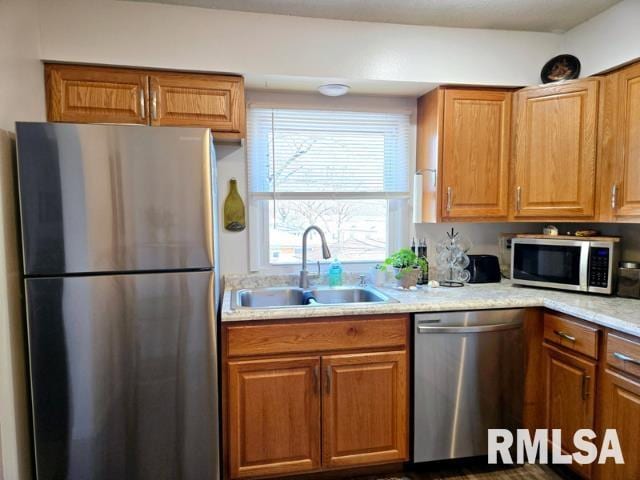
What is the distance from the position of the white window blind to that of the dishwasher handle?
1.00 meters

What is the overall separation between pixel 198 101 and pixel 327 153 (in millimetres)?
875

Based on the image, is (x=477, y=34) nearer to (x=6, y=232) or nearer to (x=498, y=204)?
(x=498, y=204)

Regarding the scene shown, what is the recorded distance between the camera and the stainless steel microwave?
2.07 metres

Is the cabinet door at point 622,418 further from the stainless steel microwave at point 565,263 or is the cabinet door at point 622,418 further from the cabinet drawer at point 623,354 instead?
the stainless steel microwave at point 565,263

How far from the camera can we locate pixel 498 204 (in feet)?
7.80

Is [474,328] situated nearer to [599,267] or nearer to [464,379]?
[464,379]

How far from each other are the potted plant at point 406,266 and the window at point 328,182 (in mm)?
281

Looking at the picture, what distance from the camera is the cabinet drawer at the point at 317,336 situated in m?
1.83

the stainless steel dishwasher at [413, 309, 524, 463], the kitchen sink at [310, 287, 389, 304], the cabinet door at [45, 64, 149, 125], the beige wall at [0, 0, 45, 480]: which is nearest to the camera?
the beige wall at [0, 0, 45, 480]

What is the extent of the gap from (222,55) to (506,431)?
2.46 metres

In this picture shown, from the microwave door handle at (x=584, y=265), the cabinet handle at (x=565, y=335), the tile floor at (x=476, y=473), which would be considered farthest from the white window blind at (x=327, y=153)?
the tile floor at (x=476, y=473)

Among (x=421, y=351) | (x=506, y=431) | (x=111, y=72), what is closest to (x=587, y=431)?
(x=506, y=431)

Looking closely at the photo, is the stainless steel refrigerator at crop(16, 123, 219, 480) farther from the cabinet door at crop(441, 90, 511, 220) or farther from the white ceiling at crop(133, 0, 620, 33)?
the cabinet door at crop(441, 90, 511, 220)

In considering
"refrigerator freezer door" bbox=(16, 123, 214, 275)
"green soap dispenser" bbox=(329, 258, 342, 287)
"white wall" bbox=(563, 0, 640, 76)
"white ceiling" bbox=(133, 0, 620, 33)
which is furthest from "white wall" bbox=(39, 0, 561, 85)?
"green soap dispenser" bbox=(329, 258, 342, 287)
